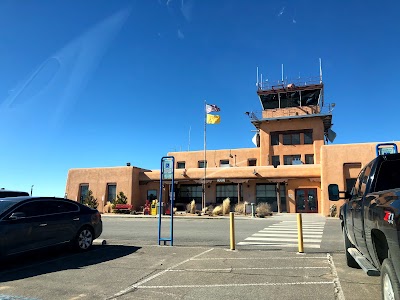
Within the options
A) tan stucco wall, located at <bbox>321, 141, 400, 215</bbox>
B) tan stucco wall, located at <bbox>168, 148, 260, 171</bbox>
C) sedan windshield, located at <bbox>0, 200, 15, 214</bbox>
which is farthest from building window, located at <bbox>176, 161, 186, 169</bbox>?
sedan windshield, located at <bbox>0, 200, 15, 214</bbox>

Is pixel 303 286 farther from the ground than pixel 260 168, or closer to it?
closer to it

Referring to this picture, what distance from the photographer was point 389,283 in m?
3.38

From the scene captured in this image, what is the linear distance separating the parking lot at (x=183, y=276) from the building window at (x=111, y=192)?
94.7ft

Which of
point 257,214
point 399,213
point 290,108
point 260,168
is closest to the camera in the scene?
point 399,213

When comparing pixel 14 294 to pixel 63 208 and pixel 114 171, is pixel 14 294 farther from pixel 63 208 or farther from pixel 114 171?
pixel 114 171

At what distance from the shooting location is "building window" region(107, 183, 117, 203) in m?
37.4

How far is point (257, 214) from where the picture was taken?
85.9 ft

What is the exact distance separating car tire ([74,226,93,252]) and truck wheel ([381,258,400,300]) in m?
7.61

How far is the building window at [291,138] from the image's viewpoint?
122ft

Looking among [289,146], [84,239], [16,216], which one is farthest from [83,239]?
[289,146]

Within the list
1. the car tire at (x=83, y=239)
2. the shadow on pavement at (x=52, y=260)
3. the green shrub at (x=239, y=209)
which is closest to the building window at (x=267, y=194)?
the green shrub at (x=239, y=209)

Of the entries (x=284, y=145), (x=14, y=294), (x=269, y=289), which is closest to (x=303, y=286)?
(x=269, y=289)

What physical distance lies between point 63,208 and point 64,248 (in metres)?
1.08

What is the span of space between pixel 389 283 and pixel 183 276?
3.93 m
